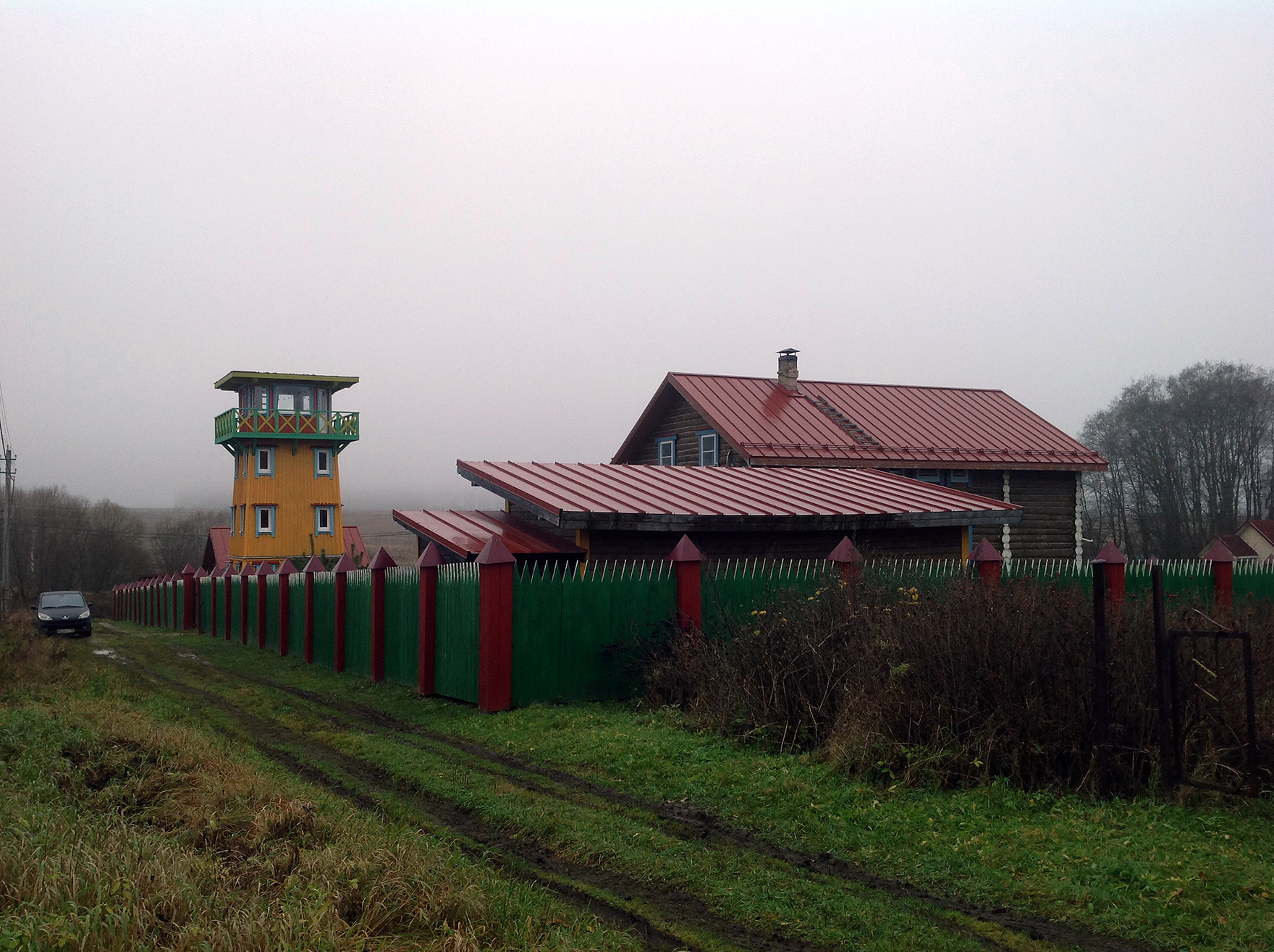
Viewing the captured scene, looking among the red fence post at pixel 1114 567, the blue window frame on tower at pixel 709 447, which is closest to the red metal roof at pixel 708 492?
the red fence post at pixel 1114 567

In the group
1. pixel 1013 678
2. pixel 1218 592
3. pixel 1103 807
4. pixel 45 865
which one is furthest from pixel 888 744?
pixel 1218 592

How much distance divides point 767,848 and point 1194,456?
57.7 meters

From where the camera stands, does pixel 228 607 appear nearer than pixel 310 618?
No

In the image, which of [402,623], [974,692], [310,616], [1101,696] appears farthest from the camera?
[310,616]

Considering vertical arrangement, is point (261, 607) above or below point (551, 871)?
A: above

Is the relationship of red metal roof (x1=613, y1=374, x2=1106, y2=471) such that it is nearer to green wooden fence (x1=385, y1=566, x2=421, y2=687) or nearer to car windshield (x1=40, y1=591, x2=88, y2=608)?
green wooden fence (x1=385, y1=566, x2=421, y2=687)

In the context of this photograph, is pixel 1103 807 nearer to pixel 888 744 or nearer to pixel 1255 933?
pixel 888 744

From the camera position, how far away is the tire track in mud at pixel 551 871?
5.09 m

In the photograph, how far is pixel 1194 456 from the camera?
56469 mm

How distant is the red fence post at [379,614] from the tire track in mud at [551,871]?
16.6 ft

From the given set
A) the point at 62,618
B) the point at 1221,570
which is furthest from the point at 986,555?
the point at 62,618

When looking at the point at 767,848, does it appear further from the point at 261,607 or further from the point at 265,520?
the point at 265,520

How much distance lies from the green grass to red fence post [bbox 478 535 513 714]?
1.74 meters

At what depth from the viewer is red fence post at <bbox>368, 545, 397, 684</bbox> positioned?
49.9 ft
